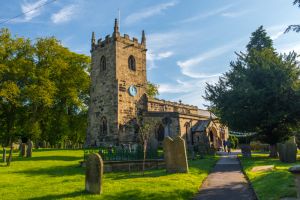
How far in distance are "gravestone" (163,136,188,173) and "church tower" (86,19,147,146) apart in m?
18.3

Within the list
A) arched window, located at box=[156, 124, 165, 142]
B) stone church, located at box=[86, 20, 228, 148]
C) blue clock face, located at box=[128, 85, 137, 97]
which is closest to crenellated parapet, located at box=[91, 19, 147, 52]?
stone church, located at box=[86, 20, 228, 148]

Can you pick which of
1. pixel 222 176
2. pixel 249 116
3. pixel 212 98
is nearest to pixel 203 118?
pixel 212 98

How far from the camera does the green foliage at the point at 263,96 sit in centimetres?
2427

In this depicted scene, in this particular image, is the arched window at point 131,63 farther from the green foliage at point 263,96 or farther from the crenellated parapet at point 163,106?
the green foliage at point 263,96

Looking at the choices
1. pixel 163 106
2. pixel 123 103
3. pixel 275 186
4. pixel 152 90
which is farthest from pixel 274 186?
pixel 152 90

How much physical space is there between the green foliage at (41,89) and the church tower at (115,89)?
4.14 metres

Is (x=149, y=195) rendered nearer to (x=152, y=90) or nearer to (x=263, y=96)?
(x=263, y=96)

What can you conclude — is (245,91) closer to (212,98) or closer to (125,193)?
(212,98)

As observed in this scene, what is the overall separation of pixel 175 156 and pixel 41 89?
21.6 meters

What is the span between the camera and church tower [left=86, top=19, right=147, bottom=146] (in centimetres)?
3481

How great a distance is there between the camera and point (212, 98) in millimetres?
27391

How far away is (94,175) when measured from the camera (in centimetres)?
1093

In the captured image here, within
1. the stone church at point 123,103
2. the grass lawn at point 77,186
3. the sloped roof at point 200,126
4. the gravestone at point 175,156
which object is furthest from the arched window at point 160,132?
the gravestone at point 175,156

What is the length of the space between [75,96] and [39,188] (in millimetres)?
28531
